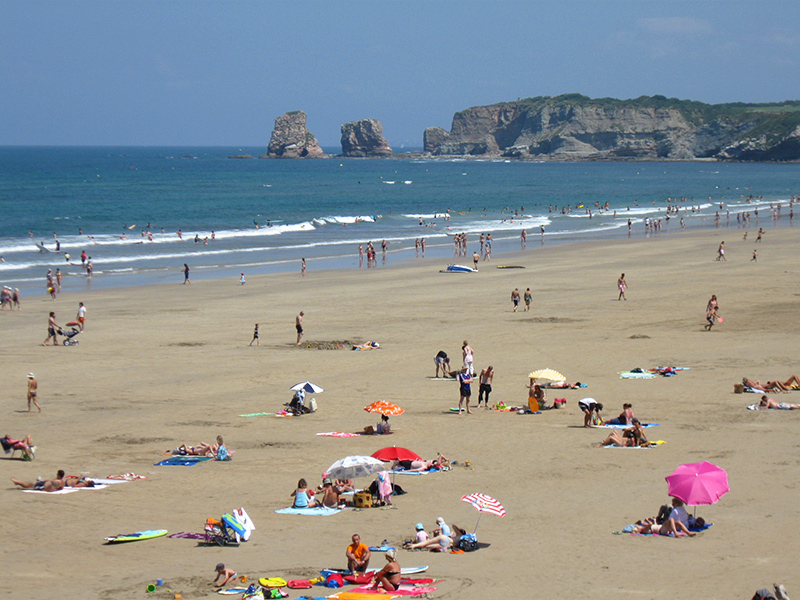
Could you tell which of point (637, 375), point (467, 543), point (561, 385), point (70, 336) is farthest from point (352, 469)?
point (70, 336)

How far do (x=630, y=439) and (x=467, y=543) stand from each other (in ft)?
17.5

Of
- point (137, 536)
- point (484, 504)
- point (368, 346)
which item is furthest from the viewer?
point (368, 346)

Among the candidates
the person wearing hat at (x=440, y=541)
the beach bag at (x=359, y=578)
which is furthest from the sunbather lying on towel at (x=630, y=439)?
the beach bag at (x=359, y=578)

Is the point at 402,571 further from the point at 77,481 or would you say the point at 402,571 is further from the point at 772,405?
the point at 772,405

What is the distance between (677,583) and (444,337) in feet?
51.9

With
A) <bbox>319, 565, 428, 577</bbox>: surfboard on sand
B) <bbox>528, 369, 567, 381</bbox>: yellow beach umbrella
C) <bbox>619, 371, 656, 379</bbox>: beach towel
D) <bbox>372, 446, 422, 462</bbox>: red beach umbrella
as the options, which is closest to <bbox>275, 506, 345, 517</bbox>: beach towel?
<bbox>372, 446, 422, 462</bbox>: red beach umbrella

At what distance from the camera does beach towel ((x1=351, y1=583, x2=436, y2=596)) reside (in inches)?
360

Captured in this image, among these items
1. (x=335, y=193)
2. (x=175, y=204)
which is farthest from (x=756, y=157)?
(x=175, y=204)

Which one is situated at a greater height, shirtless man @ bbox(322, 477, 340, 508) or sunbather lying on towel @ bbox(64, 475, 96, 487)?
sunbather lying on towel @ bbox(64, 475, 96, 487)

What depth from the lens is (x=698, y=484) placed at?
10719 millimetres

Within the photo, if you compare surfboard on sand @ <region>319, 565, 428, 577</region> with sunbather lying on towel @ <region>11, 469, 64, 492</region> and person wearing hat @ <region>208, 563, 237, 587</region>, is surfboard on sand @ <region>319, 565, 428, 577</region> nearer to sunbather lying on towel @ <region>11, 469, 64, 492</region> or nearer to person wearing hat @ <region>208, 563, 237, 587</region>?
person wearing hat @ <region>208, 563, 237, 587</region>

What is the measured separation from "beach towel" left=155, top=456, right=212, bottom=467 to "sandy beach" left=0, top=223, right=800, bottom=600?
0.99ft

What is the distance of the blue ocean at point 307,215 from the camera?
154 ft

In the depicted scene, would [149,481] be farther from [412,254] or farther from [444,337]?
[412,254]
